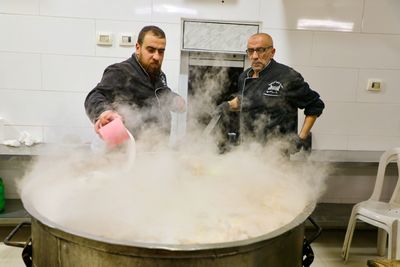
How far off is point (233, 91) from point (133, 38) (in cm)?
85

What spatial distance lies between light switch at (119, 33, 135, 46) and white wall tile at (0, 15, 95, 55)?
8.1 inches

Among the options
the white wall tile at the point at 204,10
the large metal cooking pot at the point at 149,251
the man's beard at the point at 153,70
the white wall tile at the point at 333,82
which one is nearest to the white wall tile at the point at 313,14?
the white wall tile at the point at 204,10

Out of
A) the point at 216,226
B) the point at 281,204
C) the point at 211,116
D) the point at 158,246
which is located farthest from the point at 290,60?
the point at 158,246

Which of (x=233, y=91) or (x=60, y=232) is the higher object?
(x=233, y=91)

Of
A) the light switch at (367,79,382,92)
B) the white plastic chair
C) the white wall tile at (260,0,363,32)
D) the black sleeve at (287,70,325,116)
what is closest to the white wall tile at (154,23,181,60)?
the white wall tile at (260,0,363,32)

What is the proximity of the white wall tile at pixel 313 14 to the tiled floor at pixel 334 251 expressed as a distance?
1676mm

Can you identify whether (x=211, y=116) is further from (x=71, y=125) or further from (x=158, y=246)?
(x=158, y=246)

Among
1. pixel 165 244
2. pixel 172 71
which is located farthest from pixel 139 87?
pixel 165 244

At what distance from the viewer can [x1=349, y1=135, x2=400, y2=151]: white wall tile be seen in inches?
115

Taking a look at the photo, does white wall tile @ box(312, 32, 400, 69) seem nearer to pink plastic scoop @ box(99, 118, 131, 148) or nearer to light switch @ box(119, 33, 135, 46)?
light switch @ box(119, 33, 135, 46)

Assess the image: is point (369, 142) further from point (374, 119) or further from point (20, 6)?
point (20, 6)

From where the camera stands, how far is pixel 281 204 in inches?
52.2

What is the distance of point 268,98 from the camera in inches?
92.4

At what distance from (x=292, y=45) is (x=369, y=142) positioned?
1.04m
